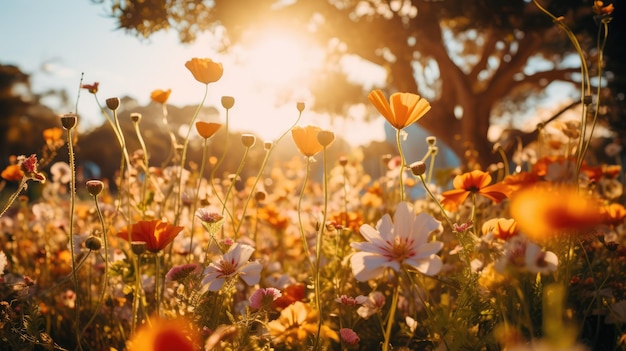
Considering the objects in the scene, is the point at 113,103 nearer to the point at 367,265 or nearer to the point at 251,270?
the point at 251,270

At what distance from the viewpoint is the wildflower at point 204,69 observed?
1395 millimetres

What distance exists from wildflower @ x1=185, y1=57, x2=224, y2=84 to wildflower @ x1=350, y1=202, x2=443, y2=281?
0.73 m

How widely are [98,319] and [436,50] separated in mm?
7838

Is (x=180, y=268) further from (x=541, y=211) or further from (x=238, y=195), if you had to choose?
(x=238, y=195)

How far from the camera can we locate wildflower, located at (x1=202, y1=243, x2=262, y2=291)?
1.04 m

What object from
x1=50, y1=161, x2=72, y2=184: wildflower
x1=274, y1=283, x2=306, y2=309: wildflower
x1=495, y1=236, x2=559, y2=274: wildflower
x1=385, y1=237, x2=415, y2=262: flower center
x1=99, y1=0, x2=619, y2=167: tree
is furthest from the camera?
x1=99, y1=0, x2=619, y2=167: tree

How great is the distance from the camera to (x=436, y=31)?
8102 mm

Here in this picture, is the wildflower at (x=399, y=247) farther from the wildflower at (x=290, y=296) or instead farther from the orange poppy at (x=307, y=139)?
the wildflower at (x=290, y=296)

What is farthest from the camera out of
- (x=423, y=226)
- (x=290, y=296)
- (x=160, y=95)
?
(x=160, y=95)

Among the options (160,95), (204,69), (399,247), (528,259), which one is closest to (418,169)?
(399,247)

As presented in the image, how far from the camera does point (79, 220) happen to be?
119 inches

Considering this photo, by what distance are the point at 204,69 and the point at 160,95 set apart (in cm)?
35

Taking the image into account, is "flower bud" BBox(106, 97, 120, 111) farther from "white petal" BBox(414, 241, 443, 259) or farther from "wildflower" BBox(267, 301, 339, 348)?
"white petal" BBox(414, 241, 443, 259)

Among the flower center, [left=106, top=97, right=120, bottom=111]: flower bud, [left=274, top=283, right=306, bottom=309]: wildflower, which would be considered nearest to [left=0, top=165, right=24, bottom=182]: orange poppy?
[left=106, top=97, right=120, bottom=111]: flower bud
